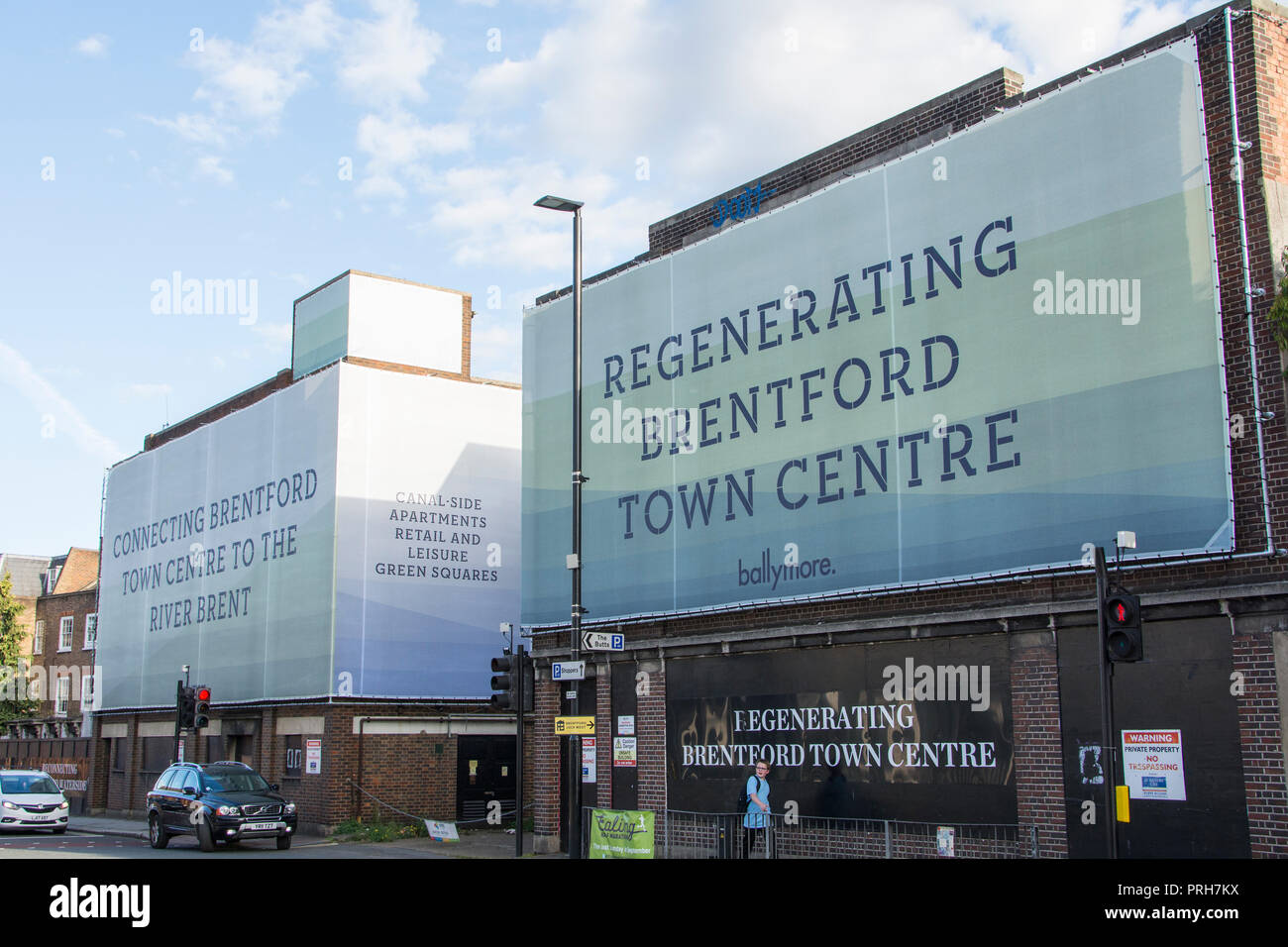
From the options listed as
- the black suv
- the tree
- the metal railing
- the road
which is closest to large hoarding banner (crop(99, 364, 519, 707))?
the road

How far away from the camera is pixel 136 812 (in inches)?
1518

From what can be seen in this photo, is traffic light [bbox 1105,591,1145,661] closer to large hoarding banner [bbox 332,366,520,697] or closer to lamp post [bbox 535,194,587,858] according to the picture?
lamp post [bbox 535,194,587,858]

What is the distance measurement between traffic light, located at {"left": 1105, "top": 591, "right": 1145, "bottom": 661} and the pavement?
12.9 m

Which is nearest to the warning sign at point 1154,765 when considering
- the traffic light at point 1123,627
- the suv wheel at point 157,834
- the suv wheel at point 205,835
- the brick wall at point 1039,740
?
the brick wall at point 1039,740

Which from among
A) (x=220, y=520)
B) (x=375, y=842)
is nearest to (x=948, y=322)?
(x=375, y=842)

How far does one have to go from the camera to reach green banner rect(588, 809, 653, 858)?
54.3 ft

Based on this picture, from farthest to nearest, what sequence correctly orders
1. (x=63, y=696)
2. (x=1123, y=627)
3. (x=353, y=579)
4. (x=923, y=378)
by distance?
(x=63, y=696), (x=353, y=579), (x=923, y=378), (x=1123, y=627)

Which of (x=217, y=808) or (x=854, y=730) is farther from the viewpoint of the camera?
Result: (x=217, y=808)

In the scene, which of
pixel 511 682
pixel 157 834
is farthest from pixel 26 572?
pixel 511 682

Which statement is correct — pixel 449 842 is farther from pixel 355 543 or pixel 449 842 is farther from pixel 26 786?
pixel 26 786

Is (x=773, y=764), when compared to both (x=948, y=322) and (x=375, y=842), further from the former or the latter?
(x=375, y=842)

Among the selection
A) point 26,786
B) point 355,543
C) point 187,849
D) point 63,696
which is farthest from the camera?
point 63,696

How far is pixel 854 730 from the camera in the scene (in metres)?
18.2

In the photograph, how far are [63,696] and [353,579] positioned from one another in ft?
88.4
